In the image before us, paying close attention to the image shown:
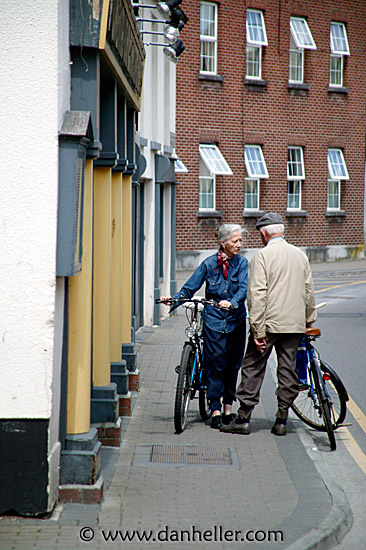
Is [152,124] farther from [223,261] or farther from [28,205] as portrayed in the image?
[28,205]

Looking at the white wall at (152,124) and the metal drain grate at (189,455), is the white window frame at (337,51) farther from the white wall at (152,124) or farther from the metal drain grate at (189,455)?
the metal drain grate at (189,455)

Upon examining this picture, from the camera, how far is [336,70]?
3153 centimetres

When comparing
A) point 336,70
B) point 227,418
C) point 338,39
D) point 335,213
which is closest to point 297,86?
point 336,70

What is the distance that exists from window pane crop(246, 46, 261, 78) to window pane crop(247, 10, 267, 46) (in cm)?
27

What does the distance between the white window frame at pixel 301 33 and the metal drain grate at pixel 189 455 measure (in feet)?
80.3

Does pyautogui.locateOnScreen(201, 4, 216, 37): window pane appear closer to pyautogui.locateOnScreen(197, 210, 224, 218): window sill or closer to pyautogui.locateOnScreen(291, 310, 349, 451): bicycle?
pyautogui.locateOnScreen(197, 210, 224, 218): window sill

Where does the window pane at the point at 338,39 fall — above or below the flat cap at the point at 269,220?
above

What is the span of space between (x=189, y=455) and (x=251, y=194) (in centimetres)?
2280

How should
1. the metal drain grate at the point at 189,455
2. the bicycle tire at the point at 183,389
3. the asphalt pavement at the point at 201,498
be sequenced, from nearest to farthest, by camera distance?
the asphalt pavement at the point at 201,498
the metal drain grate at the point at 189,455
the bicycle tire at the point at 183,389

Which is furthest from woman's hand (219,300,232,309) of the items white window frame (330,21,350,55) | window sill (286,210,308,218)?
white window frame (330,21,350,55)

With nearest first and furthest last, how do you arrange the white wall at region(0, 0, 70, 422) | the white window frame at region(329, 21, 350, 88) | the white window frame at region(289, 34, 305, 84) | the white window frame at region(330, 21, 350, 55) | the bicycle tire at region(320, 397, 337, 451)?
the white wall at region(0, 0, 70, 422) → the bicycle tire at region(320, 397, 337, 451) → the white window frame at region(289, 34, 305, 84) → the white window frame at region(330, 21, 350, 55) → the white window frame at region(329, 21, 350, 88)

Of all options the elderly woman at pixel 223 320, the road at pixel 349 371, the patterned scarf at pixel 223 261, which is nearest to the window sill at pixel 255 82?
the road at pixel 349 371

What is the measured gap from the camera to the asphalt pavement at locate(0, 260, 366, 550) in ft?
16.1

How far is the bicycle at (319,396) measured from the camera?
24.2ft
